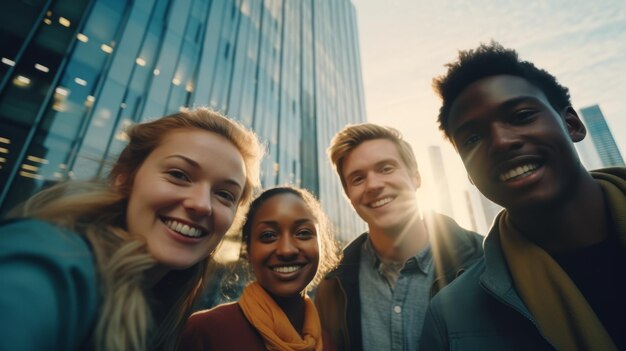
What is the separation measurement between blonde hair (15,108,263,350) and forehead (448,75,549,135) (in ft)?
5.51

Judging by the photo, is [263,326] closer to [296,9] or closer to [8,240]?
[8,240]

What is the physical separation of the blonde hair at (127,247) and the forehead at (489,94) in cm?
168

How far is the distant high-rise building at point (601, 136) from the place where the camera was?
11331cm

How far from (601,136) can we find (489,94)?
17525 centimetres

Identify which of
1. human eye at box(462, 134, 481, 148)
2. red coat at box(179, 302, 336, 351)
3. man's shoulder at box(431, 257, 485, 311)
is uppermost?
human eye at box(462, 134, 481, 148)

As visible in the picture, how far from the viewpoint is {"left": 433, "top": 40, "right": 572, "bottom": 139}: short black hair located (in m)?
1.83

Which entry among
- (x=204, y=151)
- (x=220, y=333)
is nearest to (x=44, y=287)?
(x=204, y=151)

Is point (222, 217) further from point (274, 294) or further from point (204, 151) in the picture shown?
point (274, 294)

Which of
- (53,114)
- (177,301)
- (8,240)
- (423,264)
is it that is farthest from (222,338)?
(53,114)

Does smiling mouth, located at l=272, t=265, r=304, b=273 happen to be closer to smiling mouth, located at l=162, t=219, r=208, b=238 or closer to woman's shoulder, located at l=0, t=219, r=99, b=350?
smiling mouth, located at l=162, t=219, r=208, b=238

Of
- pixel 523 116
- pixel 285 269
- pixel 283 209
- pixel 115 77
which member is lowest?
pixel 285 269

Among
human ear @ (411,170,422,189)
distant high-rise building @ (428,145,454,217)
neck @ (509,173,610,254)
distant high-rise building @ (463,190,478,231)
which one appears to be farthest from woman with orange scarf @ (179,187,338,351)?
distant high-rise building @ (463,190,478,231)

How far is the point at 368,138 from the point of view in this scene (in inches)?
117

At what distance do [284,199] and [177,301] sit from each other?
3.95 feet
